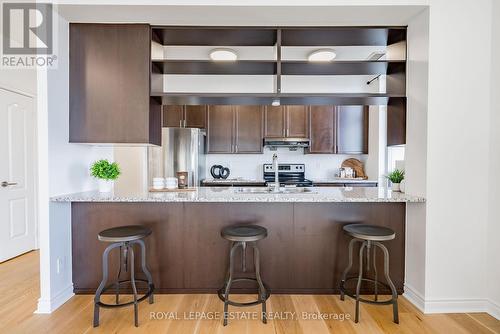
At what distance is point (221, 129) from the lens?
4.50 m

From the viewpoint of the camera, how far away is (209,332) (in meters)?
1.92

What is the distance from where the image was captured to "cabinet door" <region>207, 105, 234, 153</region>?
450 centimetres

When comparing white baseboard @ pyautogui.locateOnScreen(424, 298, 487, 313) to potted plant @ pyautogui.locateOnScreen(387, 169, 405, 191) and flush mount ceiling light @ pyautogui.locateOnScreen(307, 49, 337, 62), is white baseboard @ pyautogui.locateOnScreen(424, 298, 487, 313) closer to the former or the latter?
potted plant @ pyautogui.locateOnScreen(387, 169, 405, 191)

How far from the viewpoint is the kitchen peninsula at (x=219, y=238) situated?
2430 mm

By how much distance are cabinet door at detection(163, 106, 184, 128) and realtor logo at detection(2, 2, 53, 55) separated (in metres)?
1.78

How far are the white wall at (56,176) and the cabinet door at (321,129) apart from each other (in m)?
3.33

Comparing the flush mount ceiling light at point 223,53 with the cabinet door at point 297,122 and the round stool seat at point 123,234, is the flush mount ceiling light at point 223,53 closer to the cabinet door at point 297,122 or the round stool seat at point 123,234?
the cabinet door at point 297,122

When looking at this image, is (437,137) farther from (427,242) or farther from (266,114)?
(266,114)

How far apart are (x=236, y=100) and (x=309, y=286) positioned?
1824 mm

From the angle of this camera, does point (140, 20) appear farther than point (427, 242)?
Yes

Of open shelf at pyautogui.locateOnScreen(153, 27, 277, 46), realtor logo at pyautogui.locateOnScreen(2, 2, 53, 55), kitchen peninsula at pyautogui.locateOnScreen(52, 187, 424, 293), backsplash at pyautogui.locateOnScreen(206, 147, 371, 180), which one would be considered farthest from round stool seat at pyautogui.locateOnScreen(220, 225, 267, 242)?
backsplash at pyautogui.locateOnScreen(206, 147, 371, 180)

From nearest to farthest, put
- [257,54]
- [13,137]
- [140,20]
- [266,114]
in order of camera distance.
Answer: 1. [140,20]
2. [13,137]
3. [257,54]
4. [266,114]

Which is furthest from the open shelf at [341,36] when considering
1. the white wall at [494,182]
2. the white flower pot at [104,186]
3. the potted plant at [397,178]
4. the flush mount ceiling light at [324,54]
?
the white flower pot at [104,186]

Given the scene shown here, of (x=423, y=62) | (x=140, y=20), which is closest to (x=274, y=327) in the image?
(x=423, y=62)
